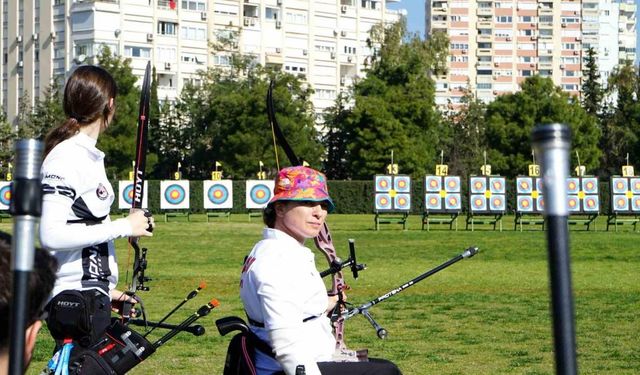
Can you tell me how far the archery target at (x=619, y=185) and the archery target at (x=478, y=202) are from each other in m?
4.18

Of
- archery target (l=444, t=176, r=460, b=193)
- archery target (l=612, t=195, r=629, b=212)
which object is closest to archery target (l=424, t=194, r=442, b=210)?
archery target (l=444, t=176, r=460, b=193)

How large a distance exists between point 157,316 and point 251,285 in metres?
8.60

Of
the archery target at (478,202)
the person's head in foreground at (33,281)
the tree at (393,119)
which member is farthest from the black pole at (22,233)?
the tree at (393,119)

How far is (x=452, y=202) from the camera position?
4191 centimetres

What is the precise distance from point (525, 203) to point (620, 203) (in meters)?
3.23

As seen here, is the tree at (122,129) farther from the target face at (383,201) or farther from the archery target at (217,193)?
the target face at (383,201)

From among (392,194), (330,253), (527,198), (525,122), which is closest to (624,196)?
(527,198)

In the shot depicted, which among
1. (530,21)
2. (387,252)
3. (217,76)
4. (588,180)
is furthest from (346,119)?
(530,21)

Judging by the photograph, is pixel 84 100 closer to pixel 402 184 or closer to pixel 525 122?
pixel 402 184

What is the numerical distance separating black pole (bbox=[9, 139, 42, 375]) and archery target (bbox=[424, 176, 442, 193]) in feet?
131

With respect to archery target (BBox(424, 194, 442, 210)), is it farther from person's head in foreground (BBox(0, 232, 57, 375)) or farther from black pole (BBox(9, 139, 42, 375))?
black pole (BBox(9, 139, 42, 375))

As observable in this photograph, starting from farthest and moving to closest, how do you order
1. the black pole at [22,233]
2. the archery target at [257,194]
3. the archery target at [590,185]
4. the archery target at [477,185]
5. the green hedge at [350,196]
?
the green hedge at [350,196] < the archery target at [257,194] < the archery target at [477,185] < the archery target at [590,185] < the black pole at [22,233]

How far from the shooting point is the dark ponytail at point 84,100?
17.0 ft

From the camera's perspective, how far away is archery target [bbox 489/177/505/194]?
42644mm
